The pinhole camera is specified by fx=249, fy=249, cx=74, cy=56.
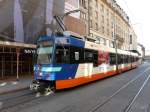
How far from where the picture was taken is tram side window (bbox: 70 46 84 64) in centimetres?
1400

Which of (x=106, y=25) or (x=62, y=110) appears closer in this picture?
(x=62, y=110)

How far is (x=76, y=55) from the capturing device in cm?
1453

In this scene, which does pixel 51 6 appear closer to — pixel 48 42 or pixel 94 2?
pixel 48 42

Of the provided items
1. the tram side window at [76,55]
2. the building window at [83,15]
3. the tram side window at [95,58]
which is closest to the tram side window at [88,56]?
the tram side window at [95,58]

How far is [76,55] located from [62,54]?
1.49 metres

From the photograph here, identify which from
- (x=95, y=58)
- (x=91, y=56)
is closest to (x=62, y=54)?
(x=91, y=56)

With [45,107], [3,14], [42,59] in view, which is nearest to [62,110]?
[45,107]

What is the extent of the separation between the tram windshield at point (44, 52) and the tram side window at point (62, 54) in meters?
0.36

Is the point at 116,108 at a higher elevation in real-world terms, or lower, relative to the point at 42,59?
lower

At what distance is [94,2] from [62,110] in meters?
39.2

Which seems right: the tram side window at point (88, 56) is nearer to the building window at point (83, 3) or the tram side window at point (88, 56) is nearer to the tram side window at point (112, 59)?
the tram side window at point (112, 59)

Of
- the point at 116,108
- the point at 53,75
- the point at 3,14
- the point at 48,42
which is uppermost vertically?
the point at 3,14

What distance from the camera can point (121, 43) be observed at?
72875 millimetres

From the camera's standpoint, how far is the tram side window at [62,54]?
13.1 metres
